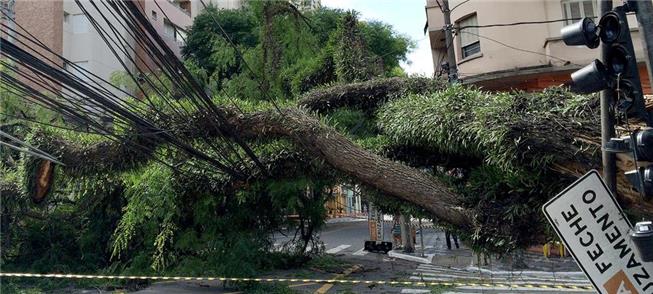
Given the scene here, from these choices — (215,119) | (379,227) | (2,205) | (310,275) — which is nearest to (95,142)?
(215,119)

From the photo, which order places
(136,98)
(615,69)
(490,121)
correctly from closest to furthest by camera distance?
(615,69) < (490,121) < (136,98)

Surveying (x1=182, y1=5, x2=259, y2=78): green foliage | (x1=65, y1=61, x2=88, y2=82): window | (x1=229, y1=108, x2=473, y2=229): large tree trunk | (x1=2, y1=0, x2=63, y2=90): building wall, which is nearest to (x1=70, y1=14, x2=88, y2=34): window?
(x1=2, y1=0, x2=63, y2=90): building wall

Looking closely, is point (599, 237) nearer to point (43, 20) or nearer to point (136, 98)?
point (136, 98)

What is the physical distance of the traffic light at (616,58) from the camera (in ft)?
12.6

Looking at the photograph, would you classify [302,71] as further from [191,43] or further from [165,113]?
[191,43]

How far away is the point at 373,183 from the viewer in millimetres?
7637

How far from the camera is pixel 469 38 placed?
17.0 m

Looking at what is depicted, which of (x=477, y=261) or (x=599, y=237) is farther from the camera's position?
(x=477, y=261)

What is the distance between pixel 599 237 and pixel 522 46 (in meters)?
12.7

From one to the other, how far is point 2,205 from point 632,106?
12831 mm

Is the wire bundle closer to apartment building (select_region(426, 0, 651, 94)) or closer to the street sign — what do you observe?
the street sign

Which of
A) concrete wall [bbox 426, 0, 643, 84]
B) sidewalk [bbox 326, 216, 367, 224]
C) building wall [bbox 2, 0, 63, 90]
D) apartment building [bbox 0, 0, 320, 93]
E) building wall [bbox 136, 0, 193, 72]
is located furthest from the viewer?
sidewalk [bbox 326, 216, 367, 224]

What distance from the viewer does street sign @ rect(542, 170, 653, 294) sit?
11.9 feet

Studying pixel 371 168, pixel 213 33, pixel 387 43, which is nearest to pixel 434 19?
pixel 387 43
